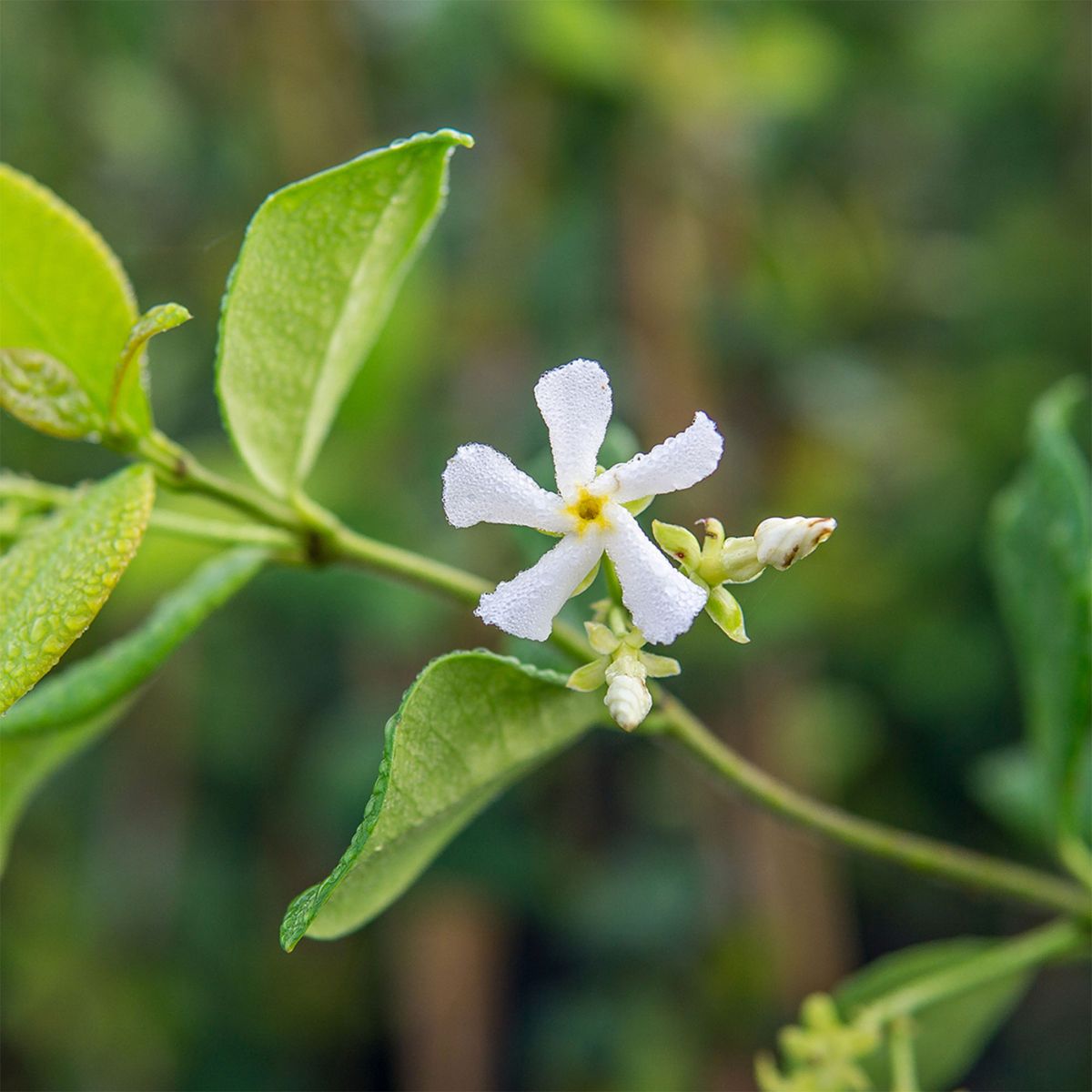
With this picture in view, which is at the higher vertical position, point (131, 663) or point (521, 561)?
point (131, 663)

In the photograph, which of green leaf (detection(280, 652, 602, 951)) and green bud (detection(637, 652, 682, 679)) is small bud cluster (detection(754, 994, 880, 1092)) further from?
green bud (detection(637, 652, 682, 679))

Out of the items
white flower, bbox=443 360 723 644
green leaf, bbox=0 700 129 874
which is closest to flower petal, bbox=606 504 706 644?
white flower, bbox=443 360 723 644

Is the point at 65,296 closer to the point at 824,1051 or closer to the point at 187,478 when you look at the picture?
the point at 187,478

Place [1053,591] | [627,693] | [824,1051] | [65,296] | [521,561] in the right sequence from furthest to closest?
[521,561]
[1053,591]
[824,1051]
[65,296]
[627,693]

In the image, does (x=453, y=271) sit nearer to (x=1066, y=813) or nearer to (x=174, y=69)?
(x=174, y=69)

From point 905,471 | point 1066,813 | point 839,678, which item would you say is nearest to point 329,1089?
point 839,678

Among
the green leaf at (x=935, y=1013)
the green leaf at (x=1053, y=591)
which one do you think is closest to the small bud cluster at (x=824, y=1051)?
the green leaf at (x=935, y=1013)

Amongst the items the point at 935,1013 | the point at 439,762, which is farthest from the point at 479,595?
the point at 935,1013
